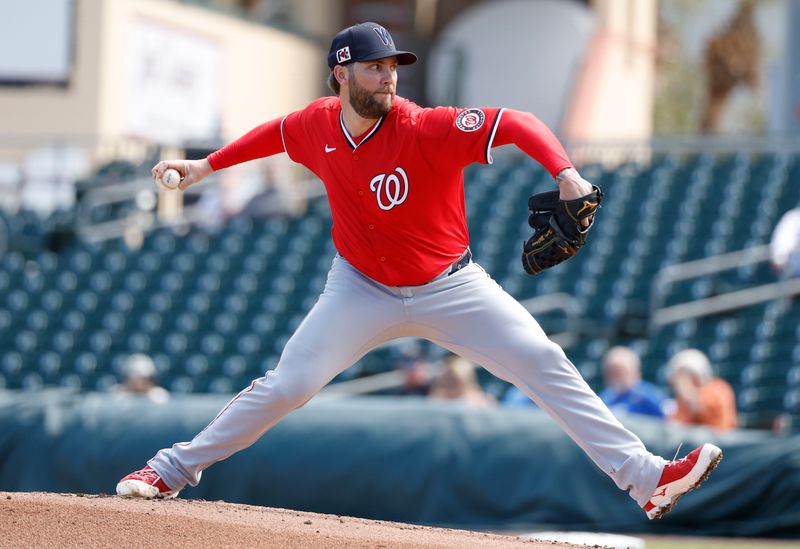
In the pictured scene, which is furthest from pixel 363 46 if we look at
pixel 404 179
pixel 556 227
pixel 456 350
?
pixel 456 350

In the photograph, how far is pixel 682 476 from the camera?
4.67 m

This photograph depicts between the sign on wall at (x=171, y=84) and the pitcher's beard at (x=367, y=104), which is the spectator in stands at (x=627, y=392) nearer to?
the pitcher's beard at (x=367, y=104)

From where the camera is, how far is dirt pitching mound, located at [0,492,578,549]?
4598 millimetres

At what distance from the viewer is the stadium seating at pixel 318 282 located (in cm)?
1113

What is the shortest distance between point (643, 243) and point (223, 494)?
5688 millimetres

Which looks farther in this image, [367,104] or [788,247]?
[788,247]

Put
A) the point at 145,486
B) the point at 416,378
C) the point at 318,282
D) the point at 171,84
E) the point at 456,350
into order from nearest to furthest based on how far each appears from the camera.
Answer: the point at 456,350 < the point at 145,486 < the point at 416,378 < the point at 318,282 < the point at 171,84

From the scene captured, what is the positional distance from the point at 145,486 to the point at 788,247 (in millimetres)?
6948

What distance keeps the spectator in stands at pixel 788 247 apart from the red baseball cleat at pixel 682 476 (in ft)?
20.8

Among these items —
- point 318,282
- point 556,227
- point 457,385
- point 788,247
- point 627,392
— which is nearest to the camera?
point 556,227

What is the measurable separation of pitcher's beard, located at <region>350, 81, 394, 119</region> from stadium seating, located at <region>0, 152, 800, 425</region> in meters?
5.92

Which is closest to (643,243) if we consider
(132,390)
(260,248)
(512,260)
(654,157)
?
(512,260)

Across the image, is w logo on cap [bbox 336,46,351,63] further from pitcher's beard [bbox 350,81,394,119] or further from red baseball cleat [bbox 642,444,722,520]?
red baseball cleat [bbox 642,444,722,520]

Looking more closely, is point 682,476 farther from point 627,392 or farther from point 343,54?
point 627,392
